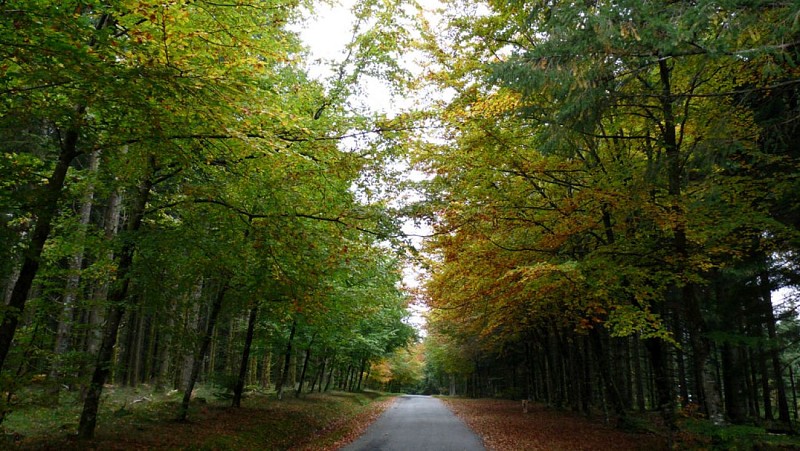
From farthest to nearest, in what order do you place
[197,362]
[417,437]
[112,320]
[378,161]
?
[417,437]
[197,362]
[112,320]
[378,161]

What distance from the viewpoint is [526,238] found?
13.3 m

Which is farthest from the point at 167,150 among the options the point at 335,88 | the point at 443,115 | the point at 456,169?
the point at 335,88

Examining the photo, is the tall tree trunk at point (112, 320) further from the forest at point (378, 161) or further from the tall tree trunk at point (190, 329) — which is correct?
the tall tree trunk at point (190, 329)

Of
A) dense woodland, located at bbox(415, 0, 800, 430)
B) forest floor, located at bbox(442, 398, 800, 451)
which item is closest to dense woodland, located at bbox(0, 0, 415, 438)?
dense woodland, located at bbox(415, 0, 800, 430)

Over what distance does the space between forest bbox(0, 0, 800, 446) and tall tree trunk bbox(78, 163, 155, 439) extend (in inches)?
2.2

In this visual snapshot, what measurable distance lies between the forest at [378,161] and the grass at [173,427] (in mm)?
850

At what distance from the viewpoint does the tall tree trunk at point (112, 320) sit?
8789mm

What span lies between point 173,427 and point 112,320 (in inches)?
151

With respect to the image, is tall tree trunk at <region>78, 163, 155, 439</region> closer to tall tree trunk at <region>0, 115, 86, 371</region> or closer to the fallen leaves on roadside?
tall tree trunk at <region>0, 115, 86, 371</region>

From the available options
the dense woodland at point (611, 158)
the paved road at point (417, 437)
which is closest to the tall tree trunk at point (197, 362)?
the paved road at point (417, 437)

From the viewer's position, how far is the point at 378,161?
8.85 metres

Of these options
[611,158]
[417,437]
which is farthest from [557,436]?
[611,158]

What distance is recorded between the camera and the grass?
9.12 m

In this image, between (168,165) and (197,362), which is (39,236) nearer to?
(168,165)
